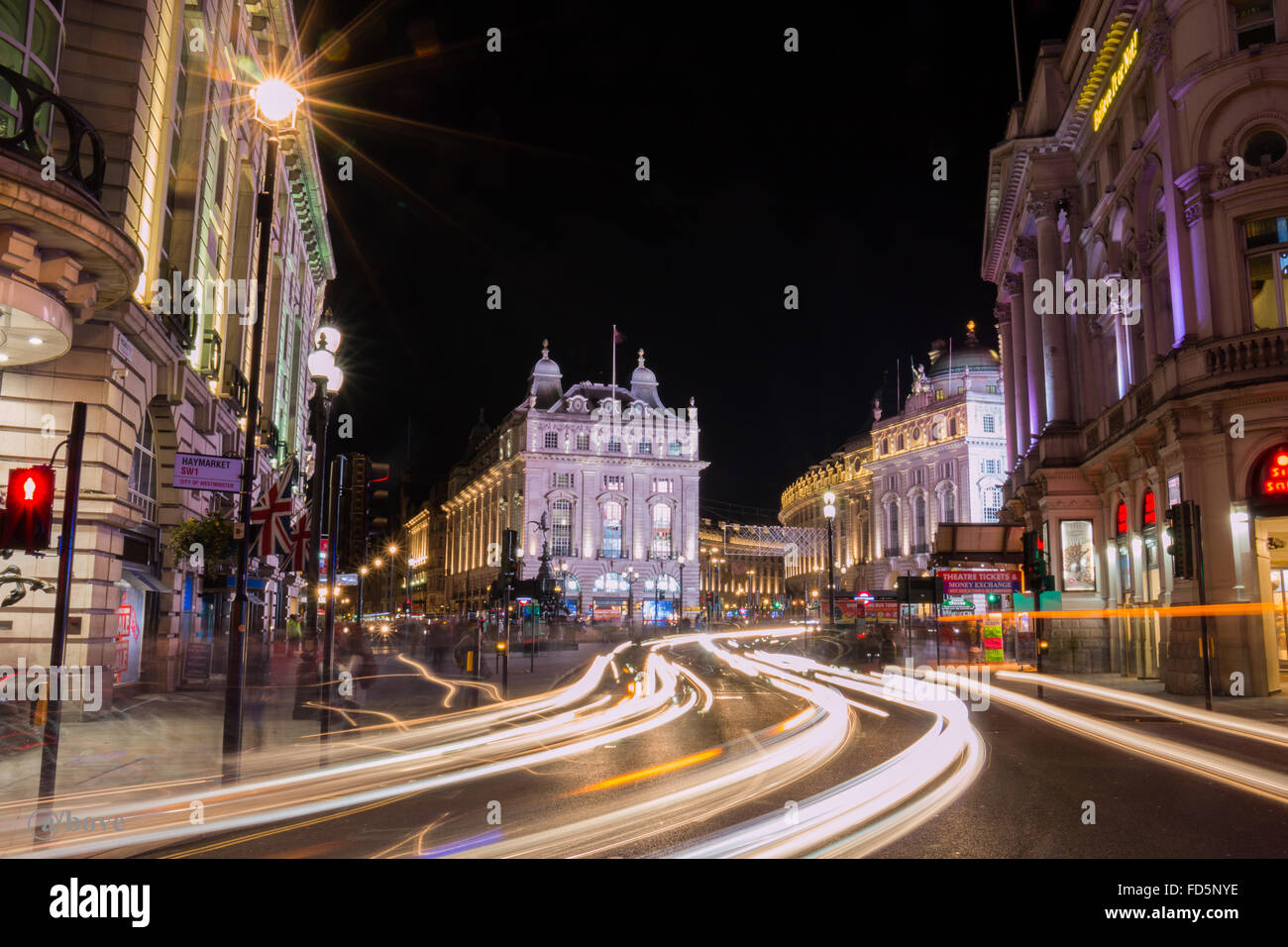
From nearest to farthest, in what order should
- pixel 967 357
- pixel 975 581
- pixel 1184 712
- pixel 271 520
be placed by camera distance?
pixel 271 520, pixel 1184 712, pixel 975 581, pixel 967 357

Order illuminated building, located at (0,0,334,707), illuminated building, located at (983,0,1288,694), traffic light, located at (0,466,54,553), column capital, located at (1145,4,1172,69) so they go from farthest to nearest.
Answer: column capital, located at (1145,4,1172,69) < illuminated building, located at (983,0,1288,694) < illuminated building, located at (0,0,334,707) < traffic light, located at (0,466,54,553)

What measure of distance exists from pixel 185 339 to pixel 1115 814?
2132cm

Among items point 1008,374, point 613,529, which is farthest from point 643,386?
point 1008,374

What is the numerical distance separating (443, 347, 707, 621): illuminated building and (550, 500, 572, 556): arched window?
11 centimetres

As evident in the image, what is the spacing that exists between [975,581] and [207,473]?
2533 cm

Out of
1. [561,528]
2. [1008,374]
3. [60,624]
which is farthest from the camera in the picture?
[561,528]

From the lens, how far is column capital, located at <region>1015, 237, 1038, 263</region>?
3747 cm

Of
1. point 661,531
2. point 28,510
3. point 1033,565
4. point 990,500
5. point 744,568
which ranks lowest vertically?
point 1033,565

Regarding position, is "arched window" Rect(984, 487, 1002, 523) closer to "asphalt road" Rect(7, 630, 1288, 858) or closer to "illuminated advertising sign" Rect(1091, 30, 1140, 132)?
"illuminated advertising sign" Rect(1091, 30, 1140, 132)

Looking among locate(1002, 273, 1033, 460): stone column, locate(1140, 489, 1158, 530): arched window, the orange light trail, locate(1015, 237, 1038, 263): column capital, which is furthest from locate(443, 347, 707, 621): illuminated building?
the orange light trail

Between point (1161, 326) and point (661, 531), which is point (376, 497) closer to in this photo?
point (1161, 326)

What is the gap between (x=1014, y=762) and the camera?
39.0ft

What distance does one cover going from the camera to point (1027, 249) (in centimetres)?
3750

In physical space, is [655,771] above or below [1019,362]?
below
